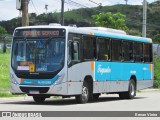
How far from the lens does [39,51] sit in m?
21.4

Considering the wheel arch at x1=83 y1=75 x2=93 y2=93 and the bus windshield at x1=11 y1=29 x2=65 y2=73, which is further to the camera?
the wheel arch at x1=83 y1=75 x2=93 y2=93

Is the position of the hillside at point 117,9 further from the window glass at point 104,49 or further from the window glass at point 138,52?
the window glass at point 104,49

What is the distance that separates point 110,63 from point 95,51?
5.81ft

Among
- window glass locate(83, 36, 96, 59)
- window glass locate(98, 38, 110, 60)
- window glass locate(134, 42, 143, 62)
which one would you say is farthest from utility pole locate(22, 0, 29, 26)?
window glass locate(83, 36, 96, 59)

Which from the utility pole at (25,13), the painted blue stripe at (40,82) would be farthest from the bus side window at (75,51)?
the utility pole at (25,13)

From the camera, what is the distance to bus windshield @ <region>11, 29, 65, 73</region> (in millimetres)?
21156

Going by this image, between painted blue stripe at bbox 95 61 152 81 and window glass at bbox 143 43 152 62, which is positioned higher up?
window glass at bbox 143 43 152 62

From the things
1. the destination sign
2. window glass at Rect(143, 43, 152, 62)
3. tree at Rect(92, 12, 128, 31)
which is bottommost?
window glass at Rect(143, 43, 152, 62)

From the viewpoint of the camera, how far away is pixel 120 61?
86.0 ft

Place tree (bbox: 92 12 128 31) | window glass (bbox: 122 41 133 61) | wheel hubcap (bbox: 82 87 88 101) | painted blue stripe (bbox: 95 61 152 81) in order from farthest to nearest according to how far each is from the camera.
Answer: tree (bbox: 92 12 128 31) → window glass (bbox: 122 41 133 61) → painted blue stripe (bbox: 95 61 152 81) → wheel hubcap (bbox: 82 87 88 101)

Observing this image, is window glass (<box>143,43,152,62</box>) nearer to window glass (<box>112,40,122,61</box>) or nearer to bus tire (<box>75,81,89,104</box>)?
window glass (<box>112,40,122,61</box>)

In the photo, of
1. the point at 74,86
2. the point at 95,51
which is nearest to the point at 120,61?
the point at 95,51

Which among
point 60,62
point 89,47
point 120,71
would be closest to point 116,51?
point 120,71

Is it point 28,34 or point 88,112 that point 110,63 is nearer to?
point 28,34
